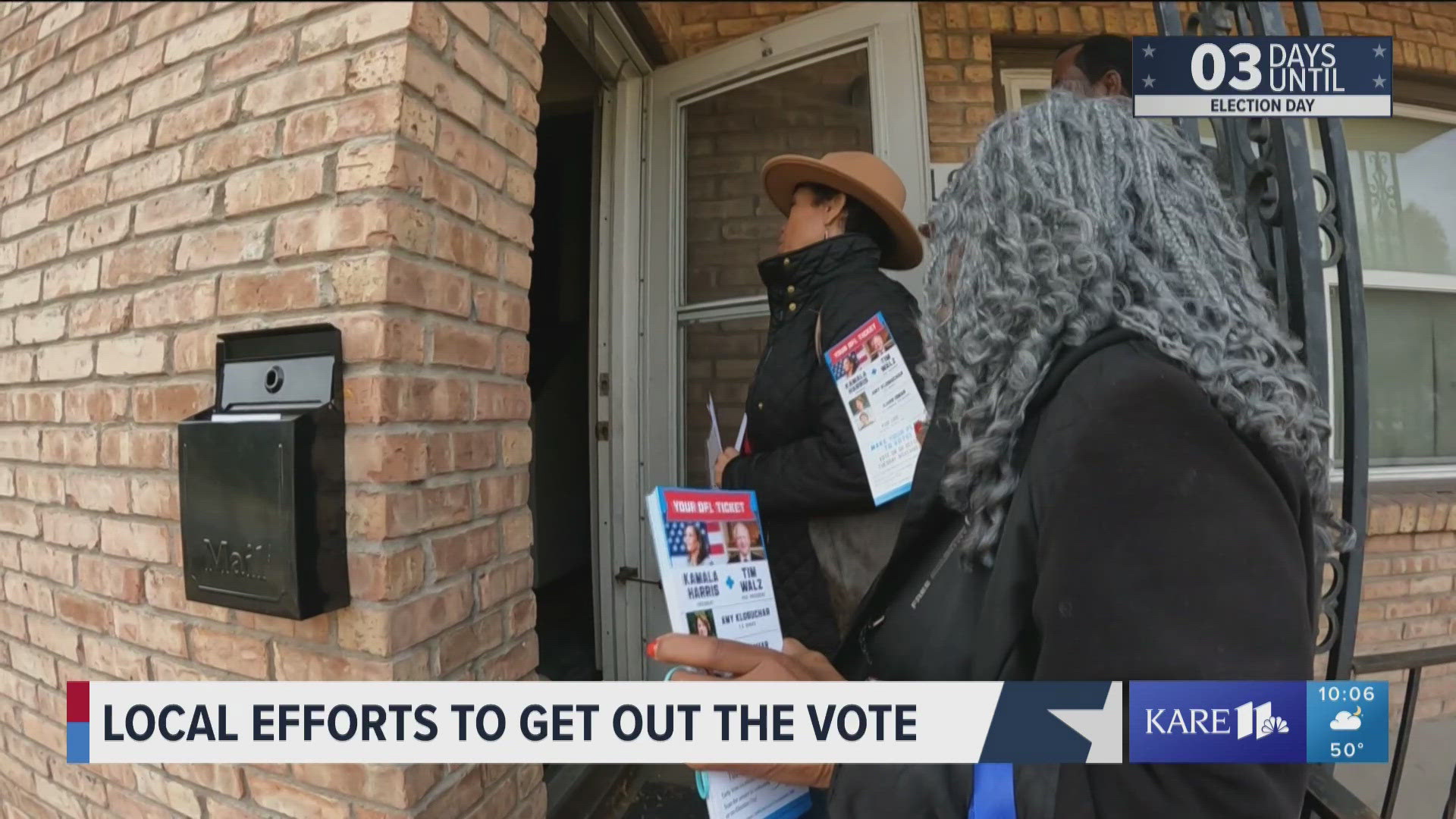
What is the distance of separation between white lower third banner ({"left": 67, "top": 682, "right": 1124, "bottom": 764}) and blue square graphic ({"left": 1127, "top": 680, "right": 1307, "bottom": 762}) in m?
0.03

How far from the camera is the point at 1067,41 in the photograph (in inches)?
104

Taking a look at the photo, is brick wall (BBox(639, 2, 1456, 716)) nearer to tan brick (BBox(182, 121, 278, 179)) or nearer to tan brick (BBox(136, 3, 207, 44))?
tan brick (BBox(136, 3, 207, 44))

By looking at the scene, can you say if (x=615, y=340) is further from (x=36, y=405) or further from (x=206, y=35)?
(x=36, y=405)

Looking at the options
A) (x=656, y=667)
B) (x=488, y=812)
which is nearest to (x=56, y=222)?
(x=488, y=812)

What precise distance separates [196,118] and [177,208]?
19 cm

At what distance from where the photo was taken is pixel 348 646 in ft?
3.70

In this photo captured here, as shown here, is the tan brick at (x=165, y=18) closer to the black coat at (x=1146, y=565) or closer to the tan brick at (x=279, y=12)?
the tan brick at (x=279, y=12)

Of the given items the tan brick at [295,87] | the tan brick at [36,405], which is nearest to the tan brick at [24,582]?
the tan brick at [36,405]

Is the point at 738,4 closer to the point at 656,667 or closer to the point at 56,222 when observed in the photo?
the point at 56,222

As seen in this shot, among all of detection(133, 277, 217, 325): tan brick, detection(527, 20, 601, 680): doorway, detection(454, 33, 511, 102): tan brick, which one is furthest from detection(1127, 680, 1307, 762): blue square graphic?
detection(527, 20, 601, 680): doorway

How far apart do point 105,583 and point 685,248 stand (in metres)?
2.08

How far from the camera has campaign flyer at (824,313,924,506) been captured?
1487mm

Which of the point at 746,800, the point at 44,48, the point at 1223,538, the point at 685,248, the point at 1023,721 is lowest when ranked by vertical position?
the point at 746,800

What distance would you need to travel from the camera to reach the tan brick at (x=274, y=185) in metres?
1.16
